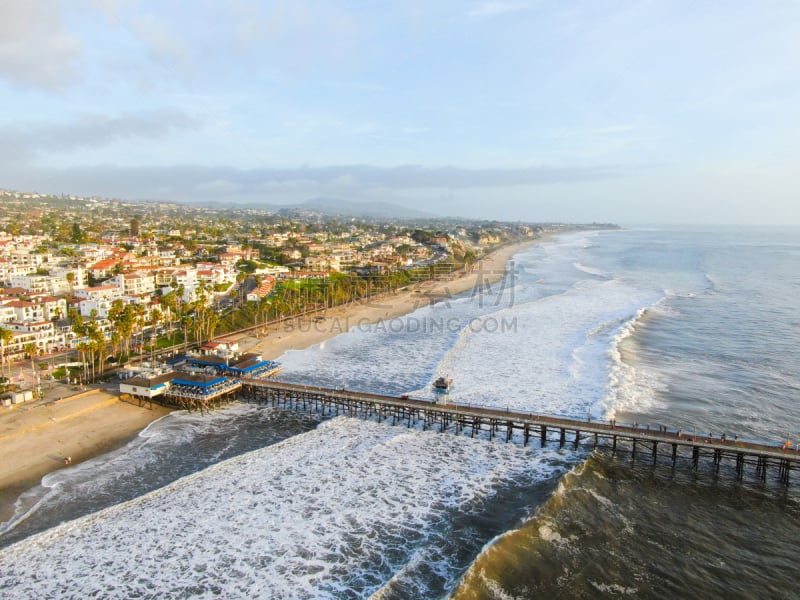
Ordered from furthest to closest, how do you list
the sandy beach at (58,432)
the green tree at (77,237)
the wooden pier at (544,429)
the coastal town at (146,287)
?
the green tree at (77,237), the coastal town at (146,287), the wooden pier at (544,429), the sandy beach at (58,432)

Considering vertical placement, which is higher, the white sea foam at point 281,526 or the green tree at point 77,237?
the green tree at point 77,237

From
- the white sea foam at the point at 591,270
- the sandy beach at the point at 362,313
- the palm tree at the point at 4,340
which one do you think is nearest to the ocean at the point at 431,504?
the sandy beach at the point at 362,313

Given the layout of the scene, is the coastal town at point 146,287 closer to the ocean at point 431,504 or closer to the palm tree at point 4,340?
the palm tree at point 4,340

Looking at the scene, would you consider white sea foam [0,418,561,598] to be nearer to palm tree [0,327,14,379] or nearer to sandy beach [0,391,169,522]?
sandy beach [0,391,169,522]

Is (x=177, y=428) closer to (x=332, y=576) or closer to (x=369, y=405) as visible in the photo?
(x=369, y=405)

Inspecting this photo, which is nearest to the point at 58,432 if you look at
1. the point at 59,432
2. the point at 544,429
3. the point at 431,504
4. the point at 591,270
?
the point at 59,432

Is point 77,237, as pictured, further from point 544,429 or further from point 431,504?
point 431,504

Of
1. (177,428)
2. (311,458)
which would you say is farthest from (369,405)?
(177,428)

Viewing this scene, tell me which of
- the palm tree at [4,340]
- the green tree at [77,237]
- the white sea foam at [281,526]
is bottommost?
the white sea foam at [281,526]
